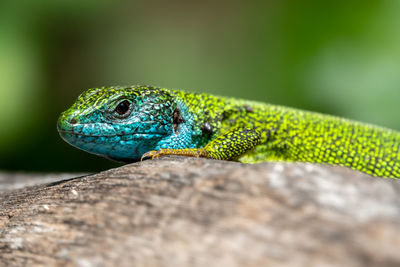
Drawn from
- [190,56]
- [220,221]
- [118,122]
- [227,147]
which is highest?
[220,221]

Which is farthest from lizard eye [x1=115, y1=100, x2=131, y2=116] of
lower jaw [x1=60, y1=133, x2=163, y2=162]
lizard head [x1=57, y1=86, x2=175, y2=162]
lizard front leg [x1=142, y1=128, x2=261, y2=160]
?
lizard front leg [x1=142, y1=128, x2=261, y2=160]

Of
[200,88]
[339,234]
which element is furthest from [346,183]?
[200,88]

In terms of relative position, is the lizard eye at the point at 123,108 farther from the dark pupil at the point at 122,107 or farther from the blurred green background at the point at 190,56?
the blurred green background at the point at 190,56

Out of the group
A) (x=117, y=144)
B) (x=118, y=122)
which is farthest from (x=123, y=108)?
(x=117, y=144)

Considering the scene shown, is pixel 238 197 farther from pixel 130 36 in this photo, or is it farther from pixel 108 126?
pixel 130 36

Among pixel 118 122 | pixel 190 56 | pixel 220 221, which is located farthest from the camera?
pixel 190 56

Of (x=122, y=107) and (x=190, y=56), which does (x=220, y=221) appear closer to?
(x=122, y=107)

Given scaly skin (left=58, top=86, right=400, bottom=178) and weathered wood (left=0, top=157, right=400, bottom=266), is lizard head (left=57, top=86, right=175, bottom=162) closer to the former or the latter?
scaly skin (left=58, top=86, right=400, bottom=178)

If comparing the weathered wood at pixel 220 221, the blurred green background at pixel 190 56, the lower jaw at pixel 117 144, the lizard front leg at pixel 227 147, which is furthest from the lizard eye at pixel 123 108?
the blurred green background at pixel 190 56
